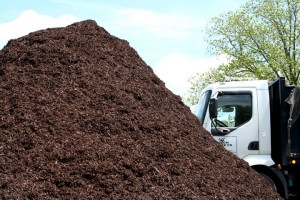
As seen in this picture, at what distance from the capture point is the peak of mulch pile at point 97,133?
6266 mm

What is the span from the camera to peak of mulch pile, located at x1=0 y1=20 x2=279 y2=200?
247 inches

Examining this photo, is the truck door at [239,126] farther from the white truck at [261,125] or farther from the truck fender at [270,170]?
the truck fender at [270,170]

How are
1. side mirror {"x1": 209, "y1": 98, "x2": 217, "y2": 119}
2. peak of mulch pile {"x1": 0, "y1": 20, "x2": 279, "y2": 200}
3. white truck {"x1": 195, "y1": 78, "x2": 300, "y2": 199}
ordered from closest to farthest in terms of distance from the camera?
peak of mulch pile {"x1": 0, "y1": 20, "x2": 279, "y2": 200}
side mirror {"x1": 209, "y1": 98, "x2": 217, "y2": 119}
white truck {"x1": 195, "y1": 78, "x2": 300, "y2": 199}

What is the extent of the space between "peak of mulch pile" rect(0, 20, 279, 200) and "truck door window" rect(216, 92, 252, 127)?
8.93ft

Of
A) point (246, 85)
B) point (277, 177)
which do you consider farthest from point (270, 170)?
point (246, 85)

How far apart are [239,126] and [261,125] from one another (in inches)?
17.7

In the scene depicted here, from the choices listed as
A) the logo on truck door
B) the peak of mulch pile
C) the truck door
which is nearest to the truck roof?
the truck door

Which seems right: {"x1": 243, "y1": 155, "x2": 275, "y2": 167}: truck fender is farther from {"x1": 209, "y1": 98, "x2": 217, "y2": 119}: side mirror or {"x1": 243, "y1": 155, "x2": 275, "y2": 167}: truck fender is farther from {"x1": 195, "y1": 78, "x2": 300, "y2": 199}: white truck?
{"x1": 209, "y1": 98, "x2": 217, "y2": 119}: side mirror

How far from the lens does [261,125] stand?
1112 cm

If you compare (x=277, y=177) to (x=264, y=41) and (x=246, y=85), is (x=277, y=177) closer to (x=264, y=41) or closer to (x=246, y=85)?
(x=246, y=85)

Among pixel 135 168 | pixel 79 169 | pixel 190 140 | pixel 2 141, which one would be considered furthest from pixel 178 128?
pixel 2 141

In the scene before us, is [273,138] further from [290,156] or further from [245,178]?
[245,178]

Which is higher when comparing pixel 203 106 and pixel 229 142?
pixel 203 106

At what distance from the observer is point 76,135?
6797 mm
